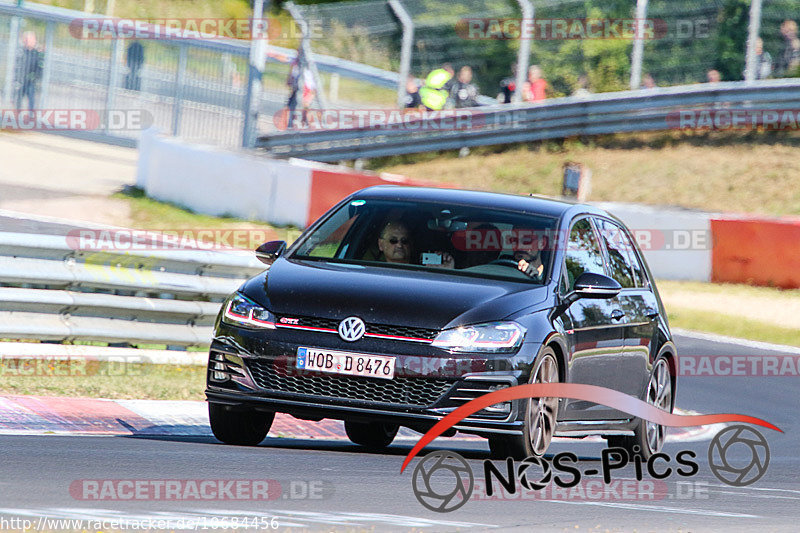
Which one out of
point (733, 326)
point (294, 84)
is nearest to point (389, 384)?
point (733, 326)

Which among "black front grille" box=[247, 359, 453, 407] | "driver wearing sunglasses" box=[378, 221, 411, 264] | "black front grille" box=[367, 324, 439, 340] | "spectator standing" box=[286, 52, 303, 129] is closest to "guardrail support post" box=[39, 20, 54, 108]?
"spectator standing" box=[286, 52, 303, 129]

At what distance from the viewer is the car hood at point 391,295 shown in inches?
280

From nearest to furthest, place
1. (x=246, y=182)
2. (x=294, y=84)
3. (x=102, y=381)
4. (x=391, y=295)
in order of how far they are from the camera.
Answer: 1. (x=391, y=295)
2. (x=102, y=381)
3. (x=246, y=182)
4. (x=294, y=84)

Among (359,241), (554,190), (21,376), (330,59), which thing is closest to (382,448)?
(359,241)

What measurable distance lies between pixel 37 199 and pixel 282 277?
14.9 metres

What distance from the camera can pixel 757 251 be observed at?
19562 mm

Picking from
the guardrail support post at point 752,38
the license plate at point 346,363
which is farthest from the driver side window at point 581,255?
the guardrail support post at point 752,38

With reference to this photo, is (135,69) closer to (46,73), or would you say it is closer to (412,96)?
(46,73)

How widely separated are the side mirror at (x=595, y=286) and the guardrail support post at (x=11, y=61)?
22970 millimetres

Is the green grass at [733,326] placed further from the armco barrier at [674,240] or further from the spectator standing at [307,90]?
the spectator standing at [307,90]

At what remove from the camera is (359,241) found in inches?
328

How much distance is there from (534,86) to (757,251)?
26.3 ft

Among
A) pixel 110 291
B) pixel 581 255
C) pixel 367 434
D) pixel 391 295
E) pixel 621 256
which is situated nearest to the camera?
pixel 391 295

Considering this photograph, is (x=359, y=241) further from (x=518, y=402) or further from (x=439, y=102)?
(x=439, y=102)
